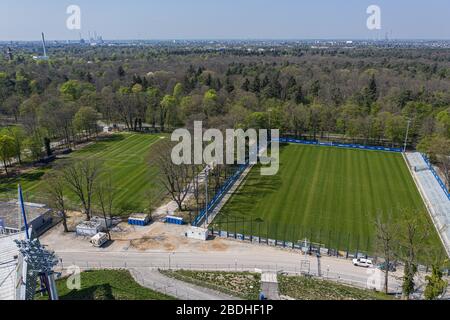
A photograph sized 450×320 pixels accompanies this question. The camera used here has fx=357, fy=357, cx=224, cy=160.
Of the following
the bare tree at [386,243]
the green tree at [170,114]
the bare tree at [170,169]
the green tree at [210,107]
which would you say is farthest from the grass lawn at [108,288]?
the green tree at [170,114]

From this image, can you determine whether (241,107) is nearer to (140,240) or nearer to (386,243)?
(140,240)

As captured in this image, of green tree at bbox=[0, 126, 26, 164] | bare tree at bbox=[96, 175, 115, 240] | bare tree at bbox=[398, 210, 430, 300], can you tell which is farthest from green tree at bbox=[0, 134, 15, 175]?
bare tree at bbox=[398, 210, 430, 300]

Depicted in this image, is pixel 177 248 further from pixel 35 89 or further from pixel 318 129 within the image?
pixel 35 89

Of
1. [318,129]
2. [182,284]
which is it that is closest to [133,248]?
[182,284]

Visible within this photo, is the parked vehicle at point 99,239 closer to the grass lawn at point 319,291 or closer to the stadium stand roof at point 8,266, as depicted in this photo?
the stadium stand roof at point 8,266

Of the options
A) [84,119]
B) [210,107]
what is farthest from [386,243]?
[84,119]
